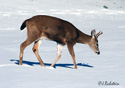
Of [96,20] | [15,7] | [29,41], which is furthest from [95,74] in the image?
[15,7]

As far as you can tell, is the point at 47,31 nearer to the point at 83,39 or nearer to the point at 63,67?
the point at 63,67

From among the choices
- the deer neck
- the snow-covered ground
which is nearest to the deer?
the deer neck

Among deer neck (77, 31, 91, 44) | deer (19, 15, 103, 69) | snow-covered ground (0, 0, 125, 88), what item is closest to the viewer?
snow-covered ground (0, 0, 125, 88)

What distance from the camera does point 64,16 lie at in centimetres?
3250

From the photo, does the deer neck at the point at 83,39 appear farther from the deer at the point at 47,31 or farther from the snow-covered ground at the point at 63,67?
the snow-covered ground at the point at 63,67

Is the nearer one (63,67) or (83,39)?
(63,67)

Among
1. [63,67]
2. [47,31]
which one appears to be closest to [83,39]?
[63,67]

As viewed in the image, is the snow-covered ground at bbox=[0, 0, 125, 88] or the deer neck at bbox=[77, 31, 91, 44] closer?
the snow-covered ground at bbox=[0, 0, 125, 88]

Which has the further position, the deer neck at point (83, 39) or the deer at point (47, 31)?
the deer neck at point (83, 39)

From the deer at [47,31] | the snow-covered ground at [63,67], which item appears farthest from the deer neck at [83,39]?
the snow-covered ground at [63,67]

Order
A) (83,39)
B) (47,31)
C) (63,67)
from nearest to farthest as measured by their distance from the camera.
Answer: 1. (47,31)
2. (63,67)
3. (83,39)

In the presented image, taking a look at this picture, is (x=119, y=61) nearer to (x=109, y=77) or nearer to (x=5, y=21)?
(x=109, y=77)

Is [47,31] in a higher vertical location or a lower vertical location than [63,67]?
higher

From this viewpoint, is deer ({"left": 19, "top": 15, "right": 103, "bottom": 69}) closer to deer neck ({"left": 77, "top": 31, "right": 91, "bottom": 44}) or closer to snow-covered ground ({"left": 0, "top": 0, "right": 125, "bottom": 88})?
deer neck ({"left": 77, "top": 31, "right": 91, "bottom": 44})
